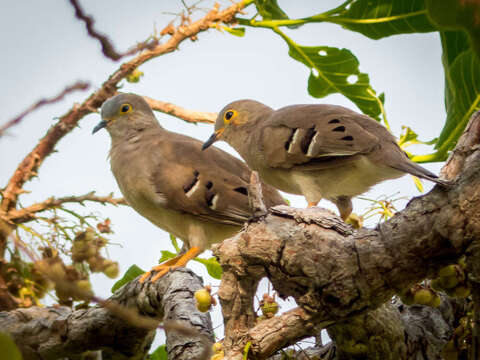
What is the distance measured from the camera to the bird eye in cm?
290

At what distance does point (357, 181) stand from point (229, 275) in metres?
1.00

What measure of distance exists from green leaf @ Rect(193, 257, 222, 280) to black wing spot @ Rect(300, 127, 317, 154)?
72cm

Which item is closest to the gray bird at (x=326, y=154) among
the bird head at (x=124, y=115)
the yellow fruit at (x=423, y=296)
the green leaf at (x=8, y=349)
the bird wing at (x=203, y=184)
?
the bird wing at (x=203, y=184)

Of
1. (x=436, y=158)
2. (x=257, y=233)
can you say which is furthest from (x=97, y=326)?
(x=436, y=158)

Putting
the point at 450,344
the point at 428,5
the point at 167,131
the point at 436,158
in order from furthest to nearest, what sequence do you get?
the point at 167,131, the point at 436,158, the point at 450,344, the point at 428,5

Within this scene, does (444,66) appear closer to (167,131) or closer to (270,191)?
(270,191)

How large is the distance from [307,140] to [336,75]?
0.57 m

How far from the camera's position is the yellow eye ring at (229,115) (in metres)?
2.90

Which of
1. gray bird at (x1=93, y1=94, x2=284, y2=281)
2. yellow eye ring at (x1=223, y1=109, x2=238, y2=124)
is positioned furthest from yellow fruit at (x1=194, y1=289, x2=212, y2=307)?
yellow eye ring at (x1=223, y1=109, x2=238, y2=124)

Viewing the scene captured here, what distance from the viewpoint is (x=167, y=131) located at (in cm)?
316

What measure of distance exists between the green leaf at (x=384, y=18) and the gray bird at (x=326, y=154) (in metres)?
0.35

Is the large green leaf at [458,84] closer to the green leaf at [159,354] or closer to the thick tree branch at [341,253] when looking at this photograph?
the thick tree branch at [341,253]

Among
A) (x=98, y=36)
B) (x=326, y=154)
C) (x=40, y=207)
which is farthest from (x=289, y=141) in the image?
(x=98, y=36)

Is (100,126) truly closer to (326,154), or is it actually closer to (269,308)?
(326,154)
